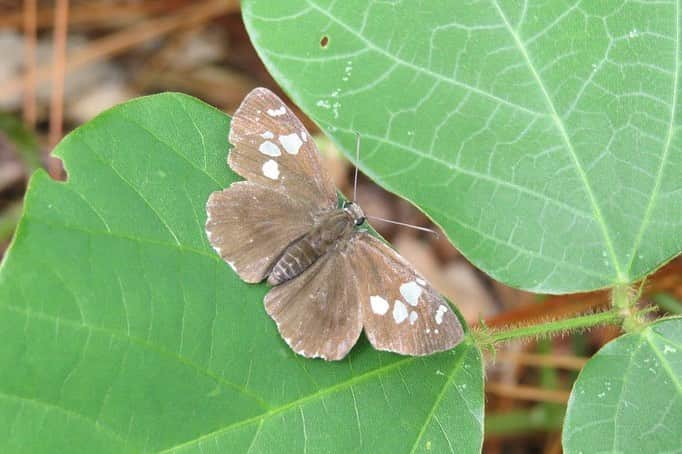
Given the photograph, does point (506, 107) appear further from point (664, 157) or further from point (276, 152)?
point (276, 152)

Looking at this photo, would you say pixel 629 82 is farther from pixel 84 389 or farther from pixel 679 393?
pixel 84 389

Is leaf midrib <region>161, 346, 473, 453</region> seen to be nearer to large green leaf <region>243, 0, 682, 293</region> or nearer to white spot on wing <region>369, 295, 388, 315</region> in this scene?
white spot on wing <region>369, 295, 388, 315</region>

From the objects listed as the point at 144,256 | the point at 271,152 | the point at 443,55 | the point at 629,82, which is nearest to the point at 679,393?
the point at 629,82

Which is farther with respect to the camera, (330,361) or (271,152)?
(271,152)

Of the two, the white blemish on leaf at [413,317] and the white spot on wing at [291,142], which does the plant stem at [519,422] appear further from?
the white spot on wing at [291,142]

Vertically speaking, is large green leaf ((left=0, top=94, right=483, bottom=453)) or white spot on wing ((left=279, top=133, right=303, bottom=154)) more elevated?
white spot on wing ((left=279, top=133, right=303, bottom=154))

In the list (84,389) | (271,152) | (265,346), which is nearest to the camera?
(84,389)

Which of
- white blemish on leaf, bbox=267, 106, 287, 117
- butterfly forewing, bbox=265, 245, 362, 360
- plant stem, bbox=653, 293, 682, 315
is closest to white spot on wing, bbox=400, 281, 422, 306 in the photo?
butterfly forewing, bbox=265, 245, 362, 360
